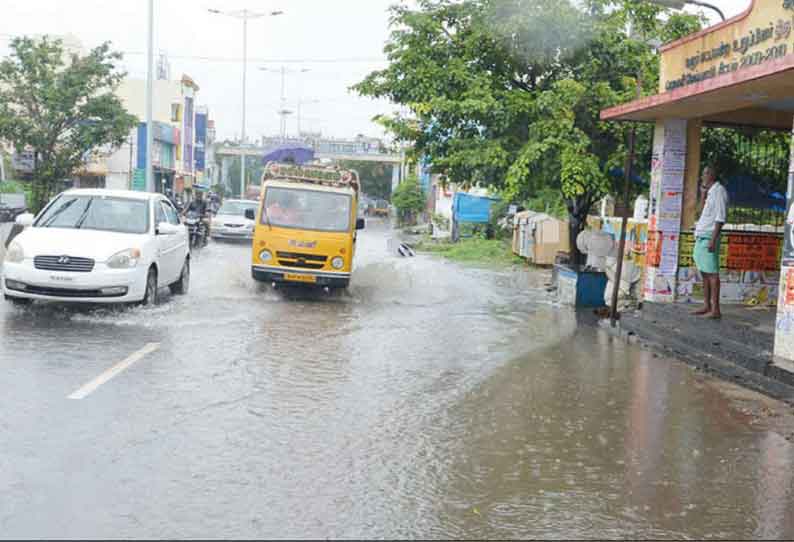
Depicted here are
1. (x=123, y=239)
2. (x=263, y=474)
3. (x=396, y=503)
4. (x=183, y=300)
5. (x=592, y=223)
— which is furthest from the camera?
(x=592, y=223)

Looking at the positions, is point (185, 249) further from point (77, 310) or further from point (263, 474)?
point (263, 474)

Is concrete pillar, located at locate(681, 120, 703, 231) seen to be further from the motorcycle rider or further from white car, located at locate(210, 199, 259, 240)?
white car, located at locate(210, 199, 259, 240)

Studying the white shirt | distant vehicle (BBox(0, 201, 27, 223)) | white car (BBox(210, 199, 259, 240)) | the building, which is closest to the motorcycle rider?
white car (BBox(210, 199, 259, 240))

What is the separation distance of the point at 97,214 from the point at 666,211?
8131mm

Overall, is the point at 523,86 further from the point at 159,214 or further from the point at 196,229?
the point at 196,229

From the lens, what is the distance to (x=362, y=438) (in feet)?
21.5

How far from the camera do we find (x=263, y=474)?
219 inches

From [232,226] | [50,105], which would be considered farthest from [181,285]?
[50,105]

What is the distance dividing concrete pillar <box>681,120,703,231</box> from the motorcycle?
15376 millimetres

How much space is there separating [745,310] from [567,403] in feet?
20.4

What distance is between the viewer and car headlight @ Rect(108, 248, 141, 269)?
38.6ft

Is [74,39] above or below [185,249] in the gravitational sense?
above

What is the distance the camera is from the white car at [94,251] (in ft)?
37.4

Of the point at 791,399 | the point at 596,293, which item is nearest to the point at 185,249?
the point at 596,293
